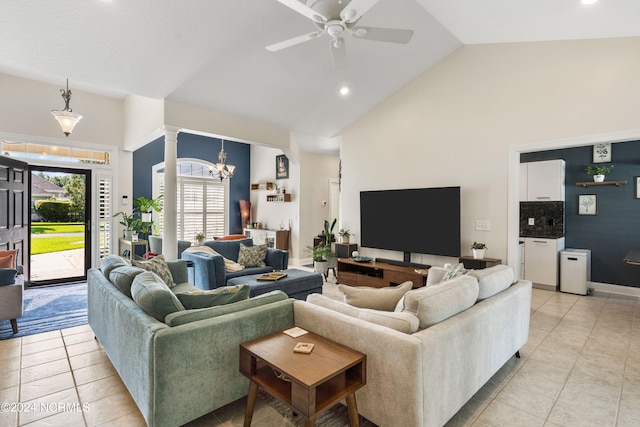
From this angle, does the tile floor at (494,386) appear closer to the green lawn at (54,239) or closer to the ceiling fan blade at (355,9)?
the ceiling fan blade at (355,9)

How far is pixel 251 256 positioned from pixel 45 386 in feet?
8.98

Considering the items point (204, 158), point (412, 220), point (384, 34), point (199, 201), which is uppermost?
point (384, 34)

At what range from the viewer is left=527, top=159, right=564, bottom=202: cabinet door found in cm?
530

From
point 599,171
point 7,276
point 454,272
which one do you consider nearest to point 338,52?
point 454,272

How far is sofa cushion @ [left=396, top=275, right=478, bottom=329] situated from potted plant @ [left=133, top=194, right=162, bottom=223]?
5710 mm

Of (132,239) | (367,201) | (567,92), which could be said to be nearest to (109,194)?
(132,239)

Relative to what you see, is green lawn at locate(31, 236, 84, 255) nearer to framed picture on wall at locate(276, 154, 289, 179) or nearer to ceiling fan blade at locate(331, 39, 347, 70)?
framed picture on wall at locate(276, 154, 289, 179)

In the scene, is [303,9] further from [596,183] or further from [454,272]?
[596,183]

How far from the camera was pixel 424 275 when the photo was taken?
14.8ft

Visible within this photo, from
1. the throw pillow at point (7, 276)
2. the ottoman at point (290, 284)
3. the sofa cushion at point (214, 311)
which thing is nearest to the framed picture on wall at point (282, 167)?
the ottoman at point (290, 284)

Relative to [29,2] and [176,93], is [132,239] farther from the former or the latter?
[29,2]

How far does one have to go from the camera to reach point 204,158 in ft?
26.3

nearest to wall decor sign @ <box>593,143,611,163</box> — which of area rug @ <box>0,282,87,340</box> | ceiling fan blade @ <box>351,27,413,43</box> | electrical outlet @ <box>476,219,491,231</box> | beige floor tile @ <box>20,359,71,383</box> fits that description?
electrical outlet @ <box>476,219,491,231</box>

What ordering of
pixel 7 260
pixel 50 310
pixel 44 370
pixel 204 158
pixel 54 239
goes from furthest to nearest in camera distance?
1. pixel 204 158
2. pixel 54 239
3. pixel 50 310
4. pixel 7 260
5. pixel 44 370
